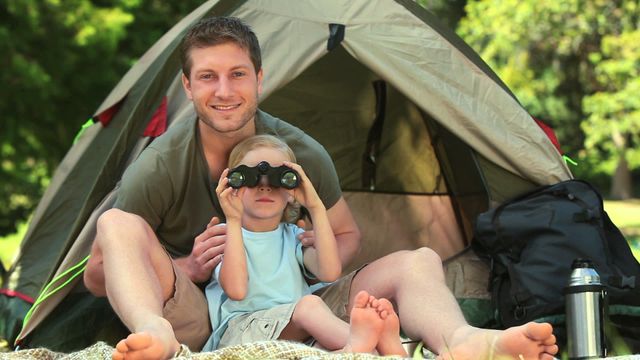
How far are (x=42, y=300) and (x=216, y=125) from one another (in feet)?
2.58

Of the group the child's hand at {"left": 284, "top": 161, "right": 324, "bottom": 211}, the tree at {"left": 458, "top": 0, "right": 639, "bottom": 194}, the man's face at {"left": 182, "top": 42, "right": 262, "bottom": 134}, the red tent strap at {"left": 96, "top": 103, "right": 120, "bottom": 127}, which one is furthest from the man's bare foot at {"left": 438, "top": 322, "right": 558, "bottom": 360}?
the tree at {"left": 458, "top": 0, "right": 639, "bottom": 194}

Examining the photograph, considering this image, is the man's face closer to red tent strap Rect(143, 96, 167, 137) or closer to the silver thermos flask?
red tent strap Rect(143, 96, 167, 137)

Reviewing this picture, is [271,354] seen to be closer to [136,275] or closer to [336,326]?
[336,326]

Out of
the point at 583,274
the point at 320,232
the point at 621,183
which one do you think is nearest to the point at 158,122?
the point at 320,232

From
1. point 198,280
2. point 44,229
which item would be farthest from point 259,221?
point 44,229

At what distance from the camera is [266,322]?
2.53 m

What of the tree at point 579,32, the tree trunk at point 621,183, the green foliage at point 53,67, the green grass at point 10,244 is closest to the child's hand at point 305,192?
the green foliage at point 53,67

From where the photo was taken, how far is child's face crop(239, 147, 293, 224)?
8.89ft

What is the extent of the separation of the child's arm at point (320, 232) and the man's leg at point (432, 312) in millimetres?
102

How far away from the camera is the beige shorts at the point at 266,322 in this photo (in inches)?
98.3

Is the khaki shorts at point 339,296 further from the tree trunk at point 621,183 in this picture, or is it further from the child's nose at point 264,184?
the tree trunk at point 621,183

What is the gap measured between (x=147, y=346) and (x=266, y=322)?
526 millimetres

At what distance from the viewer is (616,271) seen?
2.92 meters

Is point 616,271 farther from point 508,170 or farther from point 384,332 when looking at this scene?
point 384,332
